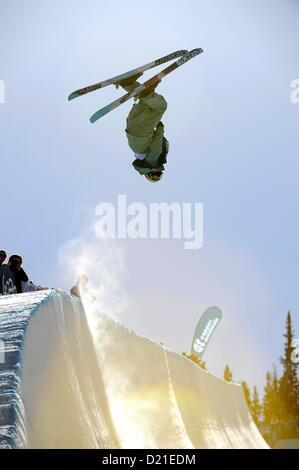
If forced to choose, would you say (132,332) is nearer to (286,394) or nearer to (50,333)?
(50,333)

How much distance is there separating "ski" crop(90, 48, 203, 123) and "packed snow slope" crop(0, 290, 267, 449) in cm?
337

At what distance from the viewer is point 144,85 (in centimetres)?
725

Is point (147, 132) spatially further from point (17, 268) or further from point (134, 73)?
point (17, 268)

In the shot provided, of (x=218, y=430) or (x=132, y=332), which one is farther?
(x=218, y=430)

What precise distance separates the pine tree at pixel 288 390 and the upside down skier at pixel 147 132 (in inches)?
2288

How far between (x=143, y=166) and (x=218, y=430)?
712cm

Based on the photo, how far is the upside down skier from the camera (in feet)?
22.8

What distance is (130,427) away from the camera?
602 centimetres

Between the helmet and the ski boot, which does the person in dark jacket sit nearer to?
the helmet

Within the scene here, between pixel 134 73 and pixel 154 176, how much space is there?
5.43 feet

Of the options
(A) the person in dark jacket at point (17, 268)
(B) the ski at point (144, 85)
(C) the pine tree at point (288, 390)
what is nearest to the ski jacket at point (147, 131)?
(B) the ski at point (144, 85)

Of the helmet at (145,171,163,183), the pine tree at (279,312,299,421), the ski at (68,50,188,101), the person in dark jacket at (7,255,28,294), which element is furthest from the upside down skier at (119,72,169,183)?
the pine tree at (279,312,299,421)
